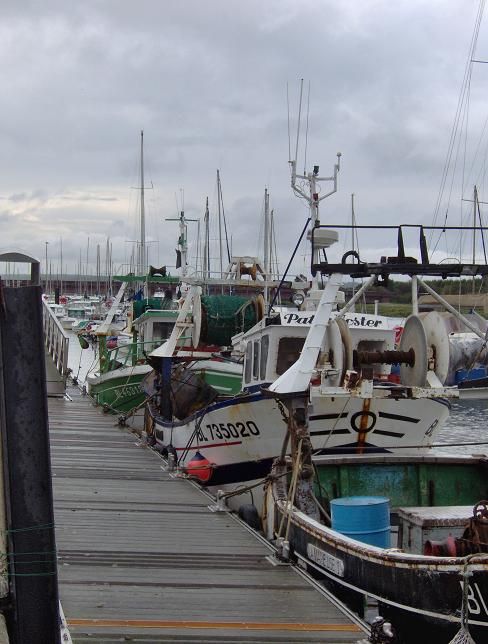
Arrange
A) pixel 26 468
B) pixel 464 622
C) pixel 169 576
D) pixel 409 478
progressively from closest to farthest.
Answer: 1. pixel 26 468
2. pixel 464 622
3. pixel 169 576
4. pixel 409 478

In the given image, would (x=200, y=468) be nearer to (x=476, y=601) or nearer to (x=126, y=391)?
(x=476, y=601)

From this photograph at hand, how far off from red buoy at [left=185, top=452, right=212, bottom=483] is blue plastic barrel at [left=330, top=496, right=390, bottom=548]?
21.5 feet

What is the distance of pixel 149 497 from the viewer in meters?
11.8

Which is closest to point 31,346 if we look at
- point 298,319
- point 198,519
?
point 198,519

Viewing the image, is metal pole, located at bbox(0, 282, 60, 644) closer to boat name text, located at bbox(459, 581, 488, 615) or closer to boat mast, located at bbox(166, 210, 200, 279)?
boat name text, located at bbox(459, 581, 488, 615)

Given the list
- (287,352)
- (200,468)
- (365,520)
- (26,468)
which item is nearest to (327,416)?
(287,352)

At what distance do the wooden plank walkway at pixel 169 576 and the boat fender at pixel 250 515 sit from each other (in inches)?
35.3

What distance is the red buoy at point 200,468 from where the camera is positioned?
48.5 feet

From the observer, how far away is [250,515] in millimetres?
12836

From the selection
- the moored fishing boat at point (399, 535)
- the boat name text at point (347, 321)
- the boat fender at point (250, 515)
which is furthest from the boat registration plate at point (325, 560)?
the boat name text at point (347, 321)

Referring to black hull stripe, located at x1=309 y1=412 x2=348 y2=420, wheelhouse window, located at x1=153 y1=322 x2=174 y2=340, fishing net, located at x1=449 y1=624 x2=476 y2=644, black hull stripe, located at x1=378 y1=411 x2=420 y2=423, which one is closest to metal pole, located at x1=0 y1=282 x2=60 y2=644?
fishing net, located at x1=449 y1=624 x2=476 y2=644

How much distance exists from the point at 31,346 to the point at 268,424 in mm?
8657

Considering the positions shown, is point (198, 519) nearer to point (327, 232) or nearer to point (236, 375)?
point (327, 232)

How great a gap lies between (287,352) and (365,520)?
600cm
